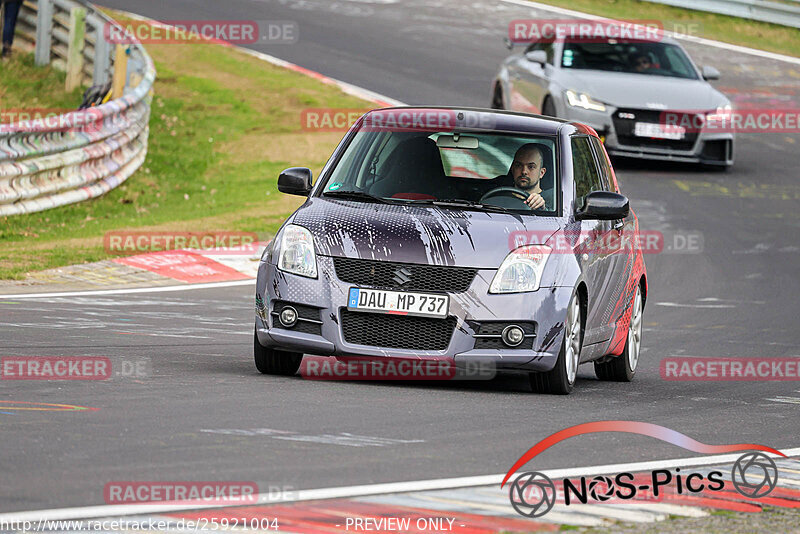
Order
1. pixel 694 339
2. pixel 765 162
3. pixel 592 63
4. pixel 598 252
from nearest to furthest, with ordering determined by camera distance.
Answer: pixel 598 252, pixel 694 339, pixel 592 63, pixel 765 162

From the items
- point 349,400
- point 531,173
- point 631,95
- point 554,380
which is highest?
point 531,173

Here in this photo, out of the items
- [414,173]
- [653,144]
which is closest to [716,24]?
[653,144]

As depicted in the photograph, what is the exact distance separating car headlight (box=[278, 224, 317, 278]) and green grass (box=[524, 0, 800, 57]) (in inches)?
867

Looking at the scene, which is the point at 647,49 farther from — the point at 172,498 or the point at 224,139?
the point at 172,498

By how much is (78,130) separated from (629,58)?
24.0 ft

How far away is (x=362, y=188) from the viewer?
9367 mm

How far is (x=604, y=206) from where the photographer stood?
360 inches

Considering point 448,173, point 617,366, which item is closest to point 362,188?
point 448,173

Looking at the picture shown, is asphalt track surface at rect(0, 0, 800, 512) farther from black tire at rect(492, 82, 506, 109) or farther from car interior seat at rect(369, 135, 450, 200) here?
→ black tire at rect(492, 82, 506, 109)

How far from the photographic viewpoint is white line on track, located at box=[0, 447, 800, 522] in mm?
5121

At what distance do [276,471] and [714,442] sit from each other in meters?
2.44

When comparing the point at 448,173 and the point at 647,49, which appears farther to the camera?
the point at 647,49

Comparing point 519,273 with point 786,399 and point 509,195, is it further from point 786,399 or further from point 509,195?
point 786,399

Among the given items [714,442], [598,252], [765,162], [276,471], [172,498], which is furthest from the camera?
[765,162]
